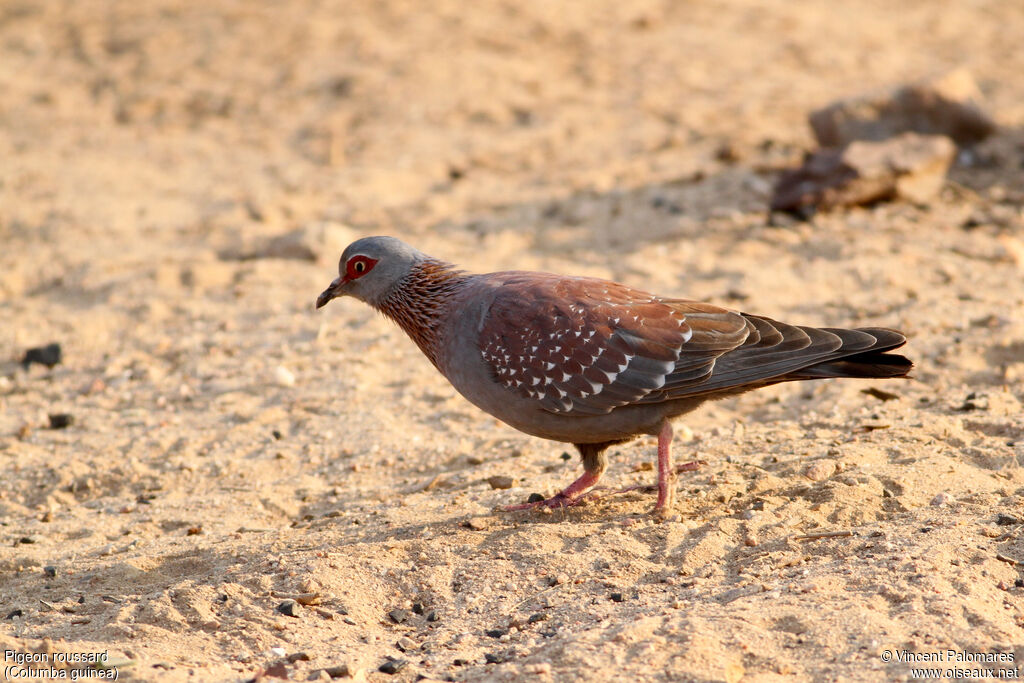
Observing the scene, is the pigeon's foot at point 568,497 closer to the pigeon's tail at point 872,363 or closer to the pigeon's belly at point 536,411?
the pigeon's belly at point 536,411

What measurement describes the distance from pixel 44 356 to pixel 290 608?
15.3 feet

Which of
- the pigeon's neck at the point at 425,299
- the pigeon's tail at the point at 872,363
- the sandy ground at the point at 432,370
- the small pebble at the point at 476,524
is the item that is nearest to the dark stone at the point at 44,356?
the sandy ground at the point at 432,370

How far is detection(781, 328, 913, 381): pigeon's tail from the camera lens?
227 inches

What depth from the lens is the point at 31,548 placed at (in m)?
6.17

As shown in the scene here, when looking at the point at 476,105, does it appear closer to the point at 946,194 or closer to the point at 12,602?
the point at 946,194

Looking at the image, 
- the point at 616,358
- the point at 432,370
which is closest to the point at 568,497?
the point at 616,358

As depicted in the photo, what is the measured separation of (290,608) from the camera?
525cm

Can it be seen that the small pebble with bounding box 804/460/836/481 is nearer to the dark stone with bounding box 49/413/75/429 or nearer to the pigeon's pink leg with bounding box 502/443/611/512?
the pigeon's pink leg with bounding box 502/443/611/512

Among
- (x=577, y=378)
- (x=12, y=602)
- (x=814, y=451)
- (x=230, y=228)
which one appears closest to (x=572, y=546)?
(x=577, y=378)

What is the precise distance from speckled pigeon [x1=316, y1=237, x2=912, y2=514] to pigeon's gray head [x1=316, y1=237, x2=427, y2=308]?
83 cm

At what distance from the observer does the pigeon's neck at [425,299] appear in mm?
6543

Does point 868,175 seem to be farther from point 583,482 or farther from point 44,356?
point 44,356

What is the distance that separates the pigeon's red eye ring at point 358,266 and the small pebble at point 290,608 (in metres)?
2.38

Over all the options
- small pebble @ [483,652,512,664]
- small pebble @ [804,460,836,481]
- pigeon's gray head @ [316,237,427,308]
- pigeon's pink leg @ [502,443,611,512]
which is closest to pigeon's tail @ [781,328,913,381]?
small pebble @ [804,460,836,481]
